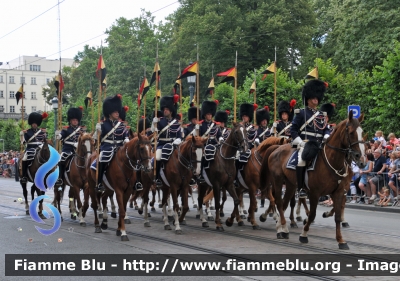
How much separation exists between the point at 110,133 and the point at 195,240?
→ 3.58 meters

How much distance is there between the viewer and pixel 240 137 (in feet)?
47.8

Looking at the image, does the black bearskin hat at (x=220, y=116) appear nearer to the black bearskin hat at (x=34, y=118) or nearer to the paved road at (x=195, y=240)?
the paved road at (x=195, y=240)

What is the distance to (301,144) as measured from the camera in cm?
1294

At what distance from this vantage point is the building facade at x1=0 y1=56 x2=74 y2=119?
126 meters

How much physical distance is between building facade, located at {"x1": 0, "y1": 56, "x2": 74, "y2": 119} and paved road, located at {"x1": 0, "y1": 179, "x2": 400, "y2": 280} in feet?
360

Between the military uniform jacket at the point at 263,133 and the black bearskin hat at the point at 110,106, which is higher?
the black bearskin hat at the point at 110,106


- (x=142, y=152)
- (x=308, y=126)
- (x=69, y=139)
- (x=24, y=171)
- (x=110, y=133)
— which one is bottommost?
(x=24, y=171)

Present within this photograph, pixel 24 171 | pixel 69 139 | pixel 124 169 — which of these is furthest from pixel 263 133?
pixel 24 171

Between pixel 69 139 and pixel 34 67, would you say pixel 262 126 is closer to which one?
pixel 69 139

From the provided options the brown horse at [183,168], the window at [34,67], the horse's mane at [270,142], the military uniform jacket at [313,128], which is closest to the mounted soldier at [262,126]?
the horse's mane at [270,142]

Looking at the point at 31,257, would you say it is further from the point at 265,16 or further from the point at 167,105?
the point at 265,16

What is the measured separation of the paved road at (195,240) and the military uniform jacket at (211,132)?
2182 millimetres

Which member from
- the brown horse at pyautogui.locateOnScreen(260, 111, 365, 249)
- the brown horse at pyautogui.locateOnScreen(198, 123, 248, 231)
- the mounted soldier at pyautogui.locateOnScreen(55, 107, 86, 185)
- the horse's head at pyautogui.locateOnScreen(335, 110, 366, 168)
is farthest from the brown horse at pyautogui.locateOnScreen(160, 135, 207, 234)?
the horse's head at pyautogui.locateOnScreen(335, 110, 366, 168)

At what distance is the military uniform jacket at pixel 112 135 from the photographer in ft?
49.9
